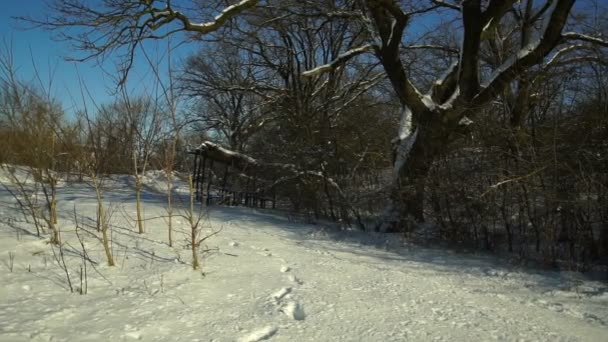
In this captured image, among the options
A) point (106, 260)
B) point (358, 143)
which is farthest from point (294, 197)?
point (106, 260)

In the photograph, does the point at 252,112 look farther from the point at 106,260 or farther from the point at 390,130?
the point at 106,260

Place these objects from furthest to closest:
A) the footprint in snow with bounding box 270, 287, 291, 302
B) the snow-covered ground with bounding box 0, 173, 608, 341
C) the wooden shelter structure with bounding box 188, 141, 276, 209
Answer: the wooden shelter structure with bounding box 188, 141, 276, 209
the footprint in snow with bounding box 270, 287, 291, 302
the snow-covered ground with bounding box 0, 173, 608, 341

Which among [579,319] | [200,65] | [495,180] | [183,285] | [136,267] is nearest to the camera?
[579,319]

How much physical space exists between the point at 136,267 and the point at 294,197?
605 cm

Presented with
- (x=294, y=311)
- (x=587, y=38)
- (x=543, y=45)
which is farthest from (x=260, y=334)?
(x=587, y=38)

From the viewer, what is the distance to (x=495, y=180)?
5293 mm

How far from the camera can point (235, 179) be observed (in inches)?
467

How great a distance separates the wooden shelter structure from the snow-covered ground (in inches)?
234

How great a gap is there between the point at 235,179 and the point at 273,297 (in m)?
9.05

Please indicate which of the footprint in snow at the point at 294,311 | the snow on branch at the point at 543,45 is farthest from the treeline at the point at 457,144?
the footprint in snow at the point at 294,311

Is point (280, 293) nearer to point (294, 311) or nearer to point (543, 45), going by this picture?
point (294, 311)

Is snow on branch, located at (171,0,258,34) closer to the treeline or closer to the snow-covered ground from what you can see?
the treeline

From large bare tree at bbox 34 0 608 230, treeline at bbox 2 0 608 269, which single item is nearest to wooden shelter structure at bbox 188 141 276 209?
treeline at bbox 2 0 608 269

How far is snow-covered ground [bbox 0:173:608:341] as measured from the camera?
7.98 feet
